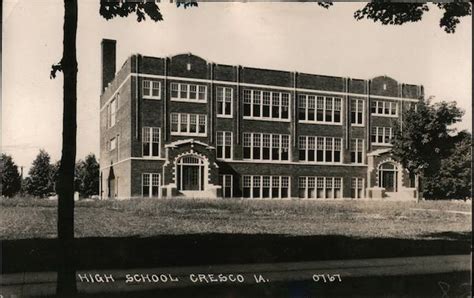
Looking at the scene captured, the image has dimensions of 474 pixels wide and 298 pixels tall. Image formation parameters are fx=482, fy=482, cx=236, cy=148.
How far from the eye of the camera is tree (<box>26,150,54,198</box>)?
246 feet

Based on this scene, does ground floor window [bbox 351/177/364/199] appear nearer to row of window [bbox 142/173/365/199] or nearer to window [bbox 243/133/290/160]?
row of window [bbox 142/173/365/199]

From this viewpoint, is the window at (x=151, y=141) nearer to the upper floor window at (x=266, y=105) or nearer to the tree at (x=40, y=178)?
the upper floor window at (x=266, y=105)

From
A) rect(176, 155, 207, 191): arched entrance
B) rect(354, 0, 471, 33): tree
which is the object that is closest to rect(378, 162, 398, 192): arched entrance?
rect(176, 155, 207, 191): arched entrance

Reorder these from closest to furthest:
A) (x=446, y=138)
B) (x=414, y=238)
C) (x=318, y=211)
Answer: (x=414, y=238) → (x=318, y=211) → (x=446, y=138)

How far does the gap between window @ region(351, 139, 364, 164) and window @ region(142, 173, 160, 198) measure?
52.9 ft

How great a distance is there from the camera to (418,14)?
42.0 ft

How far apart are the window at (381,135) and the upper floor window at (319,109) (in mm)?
3163

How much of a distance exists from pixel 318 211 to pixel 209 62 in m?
14.3

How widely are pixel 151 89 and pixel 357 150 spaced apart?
57.1ft

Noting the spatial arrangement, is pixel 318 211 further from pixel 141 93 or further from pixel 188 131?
pixel 141 93

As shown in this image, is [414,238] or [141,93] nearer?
[414,238]

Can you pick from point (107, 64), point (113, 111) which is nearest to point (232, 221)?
point (113, 111)

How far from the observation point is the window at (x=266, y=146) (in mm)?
35312

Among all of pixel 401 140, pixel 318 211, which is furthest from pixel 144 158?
pixel 401 140
